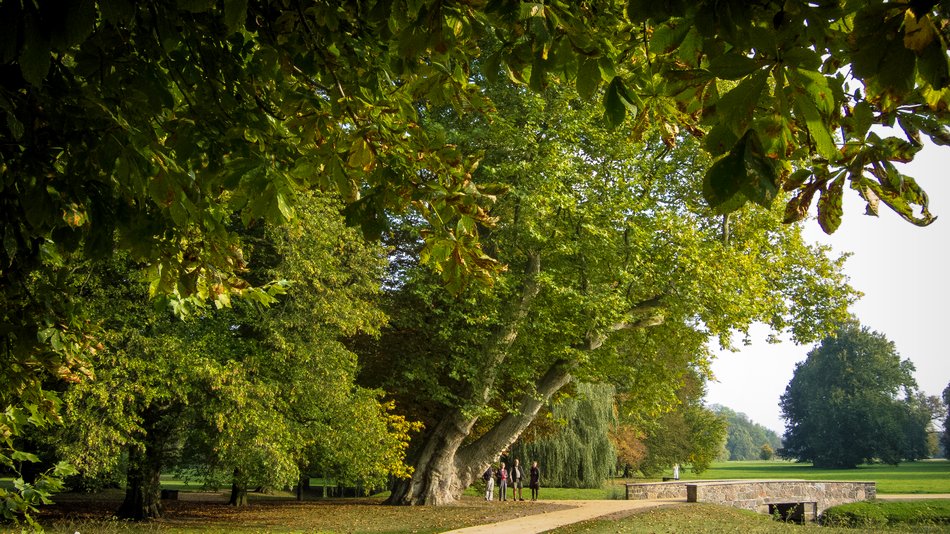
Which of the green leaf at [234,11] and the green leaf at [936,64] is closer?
the green leaf at [936,64]

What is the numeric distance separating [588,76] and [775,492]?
28128mm

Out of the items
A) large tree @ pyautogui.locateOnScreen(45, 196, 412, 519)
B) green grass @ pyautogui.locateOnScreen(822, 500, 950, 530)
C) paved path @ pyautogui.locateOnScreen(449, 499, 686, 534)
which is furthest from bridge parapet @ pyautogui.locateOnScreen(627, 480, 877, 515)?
large tree @ pyautogui.locateOnScreen(45, 196, 412, 519)

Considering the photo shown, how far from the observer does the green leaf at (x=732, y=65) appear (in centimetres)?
170

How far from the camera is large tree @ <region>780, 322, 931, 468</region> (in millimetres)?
69250

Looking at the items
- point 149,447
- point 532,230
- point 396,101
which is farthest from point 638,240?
point 396,101

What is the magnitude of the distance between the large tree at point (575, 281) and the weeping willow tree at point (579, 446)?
7.10 m

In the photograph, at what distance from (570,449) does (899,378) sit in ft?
198

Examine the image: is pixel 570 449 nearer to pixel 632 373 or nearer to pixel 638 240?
pixel 632 373

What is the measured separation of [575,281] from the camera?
698 inches

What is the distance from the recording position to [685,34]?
216cm

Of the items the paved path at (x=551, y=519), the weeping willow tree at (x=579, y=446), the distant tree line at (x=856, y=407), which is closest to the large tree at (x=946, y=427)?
the distant tree line at (x=856, y=407)

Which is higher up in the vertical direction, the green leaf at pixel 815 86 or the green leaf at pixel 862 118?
the green leaf at pixel 862 118

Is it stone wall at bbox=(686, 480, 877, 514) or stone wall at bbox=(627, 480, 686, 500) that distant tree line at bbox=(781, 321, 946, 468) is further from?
stone wall at bbox=(627, 480, 686, 500)

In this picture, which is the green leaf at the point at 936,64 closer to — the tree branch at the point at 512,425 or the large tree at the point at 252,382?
the large tree at the point at 252,382
